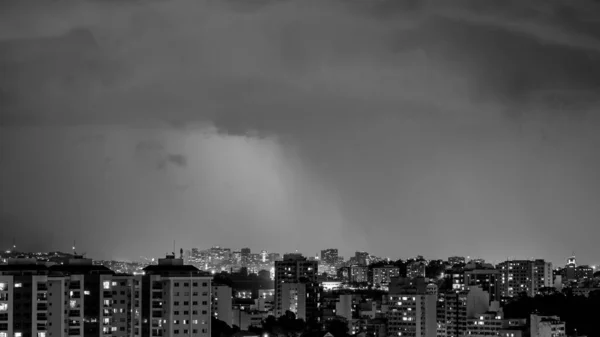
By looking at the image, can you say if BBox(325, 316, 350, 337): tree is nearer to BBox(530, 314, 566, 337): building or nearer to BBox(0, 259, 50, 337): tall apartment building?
BBox(530, 314, 566, 337): building

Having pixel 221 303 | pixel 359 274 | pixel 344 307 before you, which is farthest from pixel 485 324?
pixel 359 274

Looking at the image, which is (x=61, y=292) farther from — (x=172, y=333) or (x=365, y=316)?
(x=365, y=316)

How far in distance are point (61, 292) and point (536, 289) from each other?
91.0 feet

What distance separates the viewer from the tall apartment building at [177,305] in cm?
1720

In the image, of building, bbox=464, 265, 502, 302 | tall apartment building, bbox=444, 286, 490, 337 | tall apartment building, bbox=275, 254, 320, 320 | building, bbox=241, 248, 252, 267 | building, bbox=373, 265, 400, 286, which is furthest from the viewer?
building, bbox=241, 248, 252, 267

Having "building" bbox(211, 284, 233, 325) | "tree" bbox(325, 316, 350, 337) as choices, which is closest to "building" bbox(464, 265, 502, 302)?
"tree" bbox(325, 316, 350, 337)

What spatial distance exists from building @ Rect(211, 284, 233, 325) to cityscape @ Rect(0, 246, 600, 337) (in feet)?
0.09

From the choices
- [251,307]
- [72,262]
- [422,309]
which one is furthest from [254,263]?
[72,262]

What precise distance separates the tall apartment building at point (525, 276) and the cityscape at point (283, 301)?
44 millimetres

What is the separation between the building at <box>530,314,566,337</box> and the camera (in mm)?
24781

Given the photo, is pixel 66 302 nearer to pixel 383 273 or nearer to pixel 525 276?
pixel 525 276

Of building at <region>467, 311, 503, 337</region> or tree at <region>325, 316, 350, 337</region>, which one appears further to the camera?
tree at <region>325, 316, 350, 337</region>

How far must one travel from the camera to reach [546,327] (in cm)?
2480

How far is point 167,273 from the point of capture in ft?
58.0
